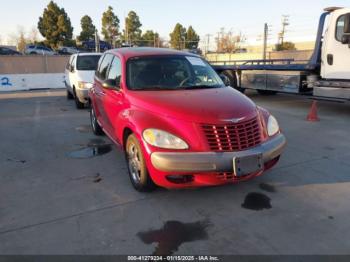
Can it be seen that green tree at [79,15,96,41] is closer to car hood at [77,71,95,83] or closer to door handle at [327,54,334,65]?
car hood at [77,71,95,83]

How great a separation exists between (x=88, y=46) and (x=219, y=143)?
5047cm

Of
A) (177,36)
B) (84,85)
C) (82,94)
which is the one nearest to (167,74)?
(84,85)

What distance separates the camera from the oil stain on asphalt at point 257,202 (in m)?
3.85

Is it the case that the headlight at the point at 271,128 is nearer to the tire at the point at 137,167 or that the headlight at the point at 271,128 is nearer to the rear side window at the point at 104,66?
the tire at the point at 137,167

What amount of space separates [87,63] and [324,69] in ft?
24.5

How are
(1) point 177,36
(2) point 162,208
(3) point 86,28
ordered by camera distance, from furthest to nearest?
(1) point 177,36
(3) point 86,28
(2) point 162,208

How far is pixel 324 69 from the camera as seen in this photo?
31.3 feet

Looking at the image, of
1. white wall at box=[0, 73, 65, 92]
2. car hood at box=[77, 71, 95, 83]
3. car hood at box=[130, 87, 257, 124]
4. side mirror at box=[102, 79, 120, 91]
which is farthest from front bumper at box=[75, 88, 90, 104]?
white wall at box=[0, 73, 65, 92]

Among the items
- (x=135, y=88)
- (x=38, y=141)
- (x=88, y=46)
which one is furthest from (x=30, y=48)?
(x=135, y=88)

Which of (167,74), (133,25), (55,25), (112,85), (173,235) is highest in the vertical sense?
(133,25)

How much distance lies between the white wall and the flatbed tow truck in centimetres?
1217

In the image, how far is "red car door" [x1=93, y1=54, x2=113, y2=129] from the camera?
5.82 m

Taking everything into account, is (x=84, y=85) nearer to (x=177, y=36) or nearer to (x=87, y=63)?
(x=87, y=63)

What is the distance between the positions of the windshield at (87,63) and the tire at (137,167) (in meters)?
7.40
